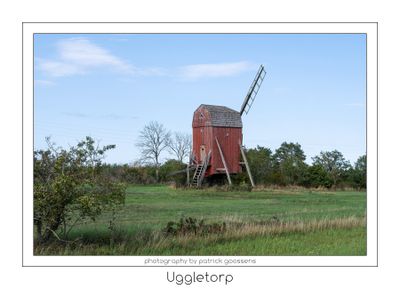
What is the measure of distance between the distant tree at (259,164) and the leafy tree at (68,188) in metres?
28.7

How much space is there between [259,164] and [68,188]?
3079cm

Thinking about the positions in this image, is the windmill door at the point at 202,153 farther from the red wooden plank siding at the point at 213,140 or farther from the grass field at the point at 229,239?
the grass field at the point at 229,239

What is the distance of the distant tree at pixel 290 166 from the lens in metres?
41.1

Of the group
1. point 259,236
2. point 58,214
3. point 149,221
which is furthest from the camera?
point 149,221

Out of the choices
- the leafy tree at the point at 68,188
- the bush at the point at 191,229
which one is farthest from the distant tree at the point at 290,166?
the leafy tree at the point at 68,188

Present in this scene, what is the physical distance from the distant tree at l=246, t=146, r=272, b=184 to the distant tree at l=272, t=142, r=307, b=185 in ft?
2.25

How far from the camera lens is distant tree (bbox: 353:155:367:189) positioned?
38.1 m

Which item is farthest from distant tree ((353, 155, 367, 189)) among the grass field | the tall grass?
the tall grass

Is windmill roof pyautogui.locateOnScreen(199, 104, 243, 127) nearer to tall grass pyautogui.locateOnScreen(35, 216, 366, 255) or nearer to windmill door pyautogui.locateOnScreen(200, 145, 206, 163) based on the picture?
windmill door pyautogui.locateOnScreen(200, 145, 206, 163)
